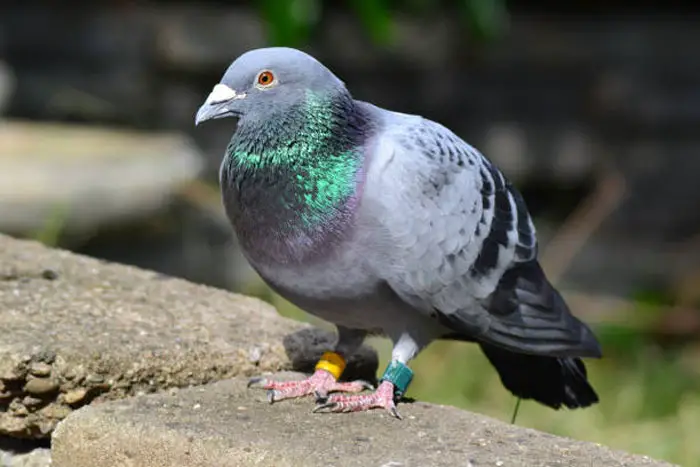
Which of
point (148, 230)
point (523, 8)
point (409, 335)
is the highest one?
point (523, 8)

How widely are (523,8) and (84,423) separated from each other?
3.68m

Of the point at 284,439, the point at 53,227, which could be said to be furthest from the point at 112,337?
the point at 53,227

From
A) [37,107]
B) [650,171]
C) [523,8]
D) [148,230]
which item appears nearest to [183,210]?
[148,230]

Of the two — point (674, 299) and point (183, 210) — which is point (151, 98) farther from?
point (674, 299)

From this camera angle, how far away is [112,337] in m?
2.45

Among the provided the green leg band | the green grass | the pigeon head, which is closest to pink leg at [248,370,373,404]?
the green leg band

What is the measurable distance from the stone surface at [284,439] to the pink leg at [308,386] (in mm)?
26

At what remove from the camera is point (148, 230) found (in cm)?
494

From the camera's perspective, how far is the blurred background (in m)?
5.15

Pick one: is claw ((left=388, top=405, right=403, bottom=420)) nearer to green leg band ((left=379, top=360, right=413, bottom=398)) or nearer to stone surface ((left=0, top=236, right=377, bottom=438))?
green leg band ((left=379, top=360, right=413, bottom=398))

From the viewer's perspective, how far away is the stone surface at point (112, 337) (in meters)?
2.31

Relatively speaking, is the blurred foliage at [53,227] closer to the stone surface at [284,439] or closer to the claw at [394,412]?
the stone surface at [284,439]

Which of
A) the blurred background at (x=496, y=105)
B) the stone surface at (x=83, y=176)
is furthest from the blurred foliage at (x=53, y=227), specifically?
the blurred background at (x=496, y=105)

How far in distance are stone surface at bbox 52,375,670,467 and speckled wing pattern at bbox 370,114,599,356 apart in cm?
21
